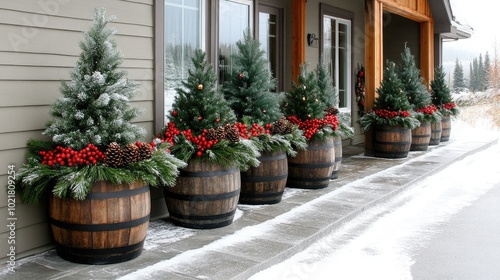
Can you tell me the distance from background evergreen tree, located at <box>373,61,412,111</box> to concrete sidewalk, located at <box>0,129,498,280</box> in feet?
6.32

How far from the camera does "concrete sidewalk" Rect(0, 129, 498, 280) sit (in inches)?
123

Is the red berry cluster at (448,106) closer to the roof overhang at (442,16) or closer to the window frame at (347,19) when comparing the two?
the roof overhang at (442,16)

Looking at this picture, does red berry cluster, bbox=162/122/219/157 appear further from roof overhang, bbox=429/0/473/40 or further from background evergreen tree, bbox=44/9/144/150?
roof overhang, bbox=429/0/473/40

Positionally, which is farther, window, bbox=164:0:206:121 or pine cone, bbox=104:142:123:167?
window, bbox=164:0:206:121

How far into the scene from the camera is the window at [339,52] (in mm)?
8570

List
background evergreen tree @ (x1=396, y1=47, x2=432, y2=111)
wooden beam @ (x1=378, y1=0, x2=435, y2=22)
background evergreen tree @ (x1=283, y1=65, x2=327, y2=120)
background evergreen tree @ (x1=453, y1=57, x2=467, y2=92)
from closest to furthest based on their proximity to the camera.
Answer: background evergreen tree @ (x1=283, y1=65, x2=327, y2=120) → wooden beam @ (x1=378, y1=0, x2=435, y2=22) → background evergreen tree @ (x1=396, y1=47, x2=432, y2=111) → background evergreen tree @ (x1=453, y1=57, x2=467, y2=92)

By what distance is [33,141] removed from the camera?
341 cm

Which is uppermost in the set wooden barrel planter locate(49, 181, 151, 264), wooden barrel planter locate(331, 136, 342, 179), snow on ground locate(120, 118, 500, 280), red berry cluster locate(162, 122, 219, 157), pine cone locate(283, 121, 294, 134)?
pine cone locate(283, 121, 294, 134)

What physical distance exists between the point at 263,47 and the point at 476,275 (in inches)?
Result: 167

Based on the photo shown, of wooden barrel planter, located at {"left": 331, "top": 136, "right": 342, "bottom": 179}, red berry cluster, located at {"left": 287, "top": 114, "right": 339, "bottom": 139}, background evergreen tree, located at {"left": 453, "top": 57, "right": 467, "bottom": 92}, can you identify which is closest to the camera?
red berry cluster, located at {"left": 287, "top": 114, "right": 339, "bottom": 139}

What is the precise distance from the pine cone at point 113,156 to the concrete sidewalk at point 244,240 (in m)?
0.65

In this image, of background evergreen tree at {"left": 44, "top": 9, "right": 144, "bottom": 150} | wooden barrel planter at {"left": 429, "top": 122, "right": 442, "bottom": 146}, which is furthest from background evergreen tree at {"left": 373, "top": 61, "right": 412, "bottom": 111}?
background evergreen tree at {"left": 44, "top": 9, "right": 144, "bottom": 150}

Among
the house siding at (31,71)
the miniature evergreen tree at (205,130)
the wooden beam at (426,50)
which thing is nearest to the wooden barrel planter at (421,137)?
the wooden beam at (426,50)

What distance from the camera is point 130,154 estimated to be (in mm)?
3270
